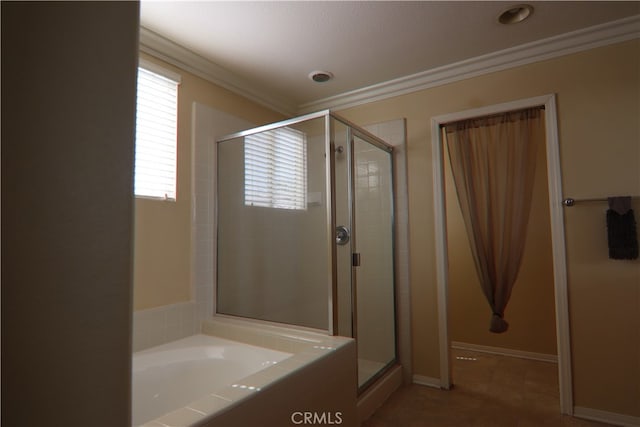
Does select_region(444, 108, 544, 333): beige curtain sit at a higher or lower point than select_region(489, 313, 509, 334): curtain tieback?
higher

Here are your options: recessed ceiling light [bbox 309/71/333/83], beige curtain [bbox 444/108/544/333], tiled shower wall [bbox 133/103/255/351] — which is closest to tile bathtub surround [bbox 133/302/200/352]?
tiled shower wall [bbox 133/103/255/351]

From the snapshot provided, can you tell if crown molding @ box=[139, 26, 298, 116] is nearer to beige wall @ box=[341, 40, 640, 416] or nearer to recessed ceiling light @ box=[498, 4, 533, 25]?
recessed ceiling light @ box=[498, 4, 533, 25]

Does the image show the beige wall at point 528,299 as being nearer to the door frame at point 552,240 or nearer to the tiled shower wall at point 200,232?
the door frame at point 552,240

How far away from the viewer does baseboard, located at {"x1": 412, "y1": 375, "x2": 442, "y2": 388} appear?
8.27 feet

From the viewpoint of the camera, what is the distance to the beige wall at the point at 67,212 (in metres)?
0.26

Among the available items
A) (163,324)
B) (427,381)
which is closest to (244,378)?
(163,324)

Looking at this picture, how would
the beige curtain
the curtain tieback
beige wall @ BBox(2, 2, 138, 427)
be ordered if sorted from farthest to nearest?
1. the curtain tieback
2. the beige curtain
3. beige wall @ BBox(2, 2, 138, 427)

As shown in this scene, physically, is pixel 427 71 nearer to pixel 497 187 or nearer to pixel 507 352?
pixel 497 187

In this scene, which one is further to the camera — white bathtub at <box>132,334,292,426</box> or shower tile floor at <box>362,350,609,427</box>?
shower tile floor at <box>362,350,609,427</box>

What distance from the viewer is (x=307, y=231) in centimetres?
216

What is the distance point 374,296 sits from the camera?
2.40 m

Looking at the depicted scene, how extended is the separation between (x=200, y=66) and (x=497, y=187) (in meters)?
2.28

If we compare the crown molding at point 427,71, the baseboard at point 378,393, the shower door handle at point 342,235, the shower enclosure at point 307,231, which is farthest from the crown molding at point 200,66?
the baseboard at point 378,393

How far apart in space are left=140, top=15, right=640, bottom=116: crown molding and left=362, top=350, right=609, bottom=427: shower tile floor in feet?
7.60
